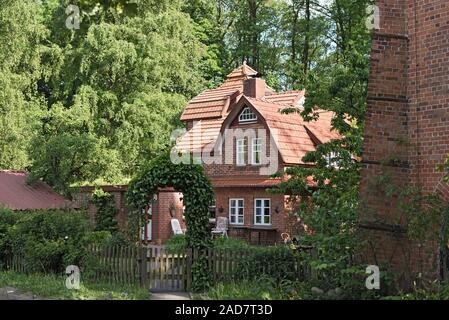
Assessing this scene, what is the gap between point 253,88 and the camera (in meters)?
30.5

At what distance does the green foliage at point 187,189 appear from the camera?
13867 millimetres

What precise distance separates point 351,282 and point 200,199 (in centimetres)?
461

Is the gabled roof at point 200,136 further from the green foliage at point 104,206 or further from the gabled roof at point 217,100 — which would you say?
the green foliage at point 104,206

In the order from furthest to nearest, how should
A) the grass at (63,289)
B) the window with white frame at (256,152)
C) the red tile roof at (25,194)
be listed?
the window with white frame at (256,152) → the red tile roof at (25,194) → the grass at (63,289)

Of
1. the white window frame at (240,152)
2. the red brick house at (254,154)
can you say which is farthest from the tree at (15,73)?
the white window frame at (240,152)

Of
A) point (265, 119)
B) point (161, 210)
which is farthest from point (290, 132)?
point (161, 210)

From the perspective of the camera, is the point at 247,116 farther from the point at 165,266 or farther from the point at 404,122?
the point at 404,122

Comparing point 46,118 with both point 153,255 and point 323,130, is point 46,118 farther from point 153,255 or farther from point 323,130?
point 153,255

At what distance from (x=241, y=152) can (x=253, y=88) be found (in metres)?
4.42

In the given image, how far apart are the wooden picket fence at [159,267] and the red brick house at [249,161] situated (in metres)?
10.2

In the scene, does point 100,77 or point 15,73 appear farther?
point 100,77

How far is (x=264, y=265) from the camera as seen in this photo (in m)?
13.2

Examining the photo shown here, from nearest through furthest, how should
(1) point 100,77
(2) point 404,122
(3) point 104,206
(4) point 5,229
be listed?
(2) point 404,122 → (4) point 5,229 → (3) point 104,206 → (1) point 100,77

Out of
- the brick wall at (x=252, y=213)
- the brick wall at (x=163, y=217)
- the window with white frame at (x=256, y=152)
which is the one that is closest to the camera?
the brick wall at (x=252, y=213)
